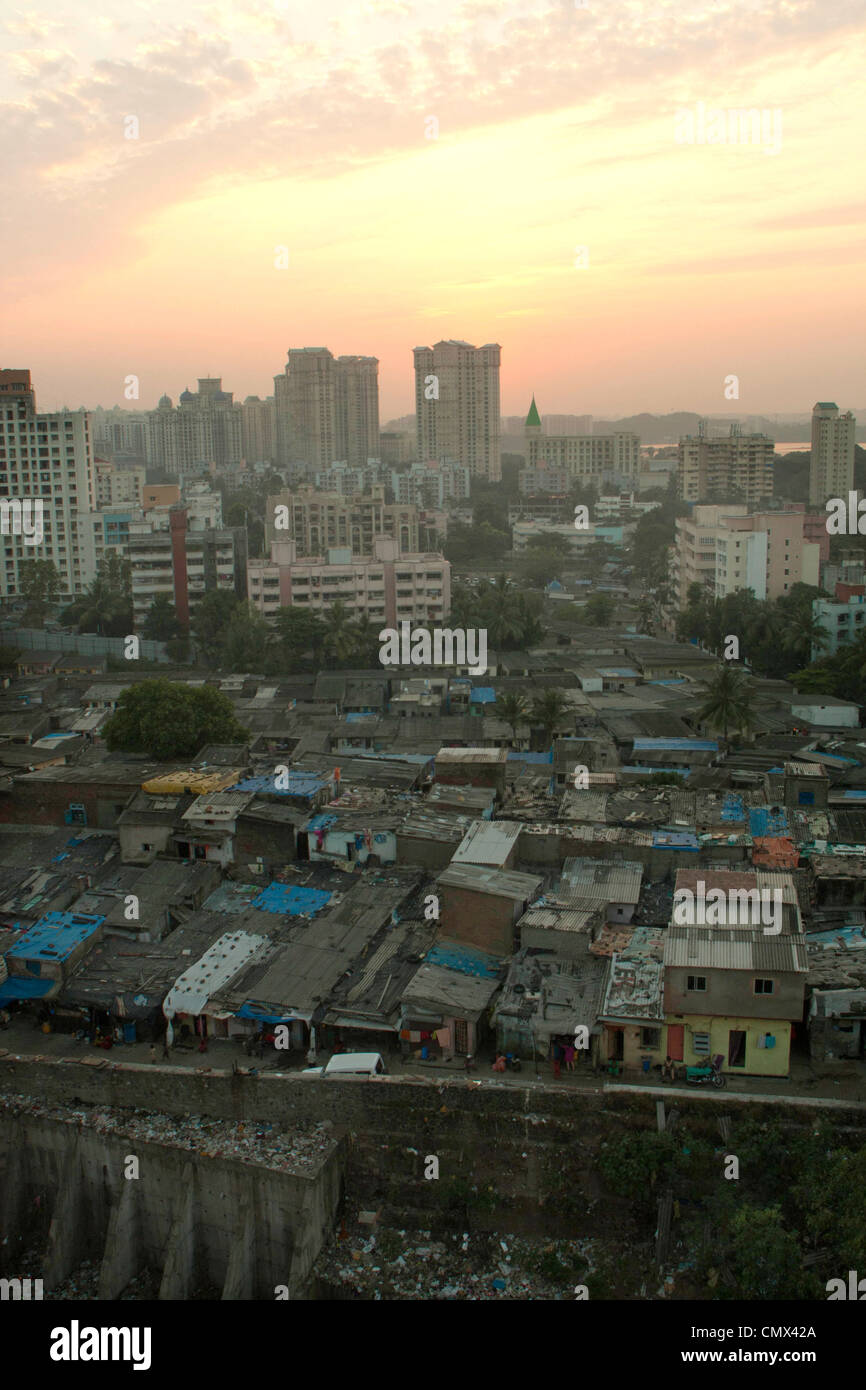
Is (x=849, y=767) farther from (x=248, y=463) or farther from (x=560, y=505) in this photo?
(x=248, y=463)

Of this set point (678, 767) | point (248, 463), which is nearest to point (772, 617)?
point (678, 767)

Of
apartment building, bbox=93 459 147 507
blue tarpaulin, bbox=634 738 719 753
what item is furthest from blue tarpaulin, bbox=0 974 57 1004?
apartment building, bbox=93 459 147 507

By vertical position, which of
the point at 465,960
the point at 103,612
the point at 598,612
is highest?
the point at 103,612

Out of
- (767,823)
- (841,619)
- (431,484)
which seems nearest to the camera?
(767,823)

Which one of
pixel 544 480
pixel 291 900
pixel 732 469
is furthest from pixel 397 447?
pixel 291 900

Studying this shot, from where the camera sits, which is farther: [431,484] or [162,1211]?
[431,484]

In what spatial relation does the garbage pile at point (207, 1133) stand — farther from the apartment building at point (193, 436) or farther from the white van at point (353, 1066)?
the apartment building at point (193, 436)

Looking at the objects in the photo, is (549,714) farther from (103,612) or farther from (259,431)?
(259,431)
